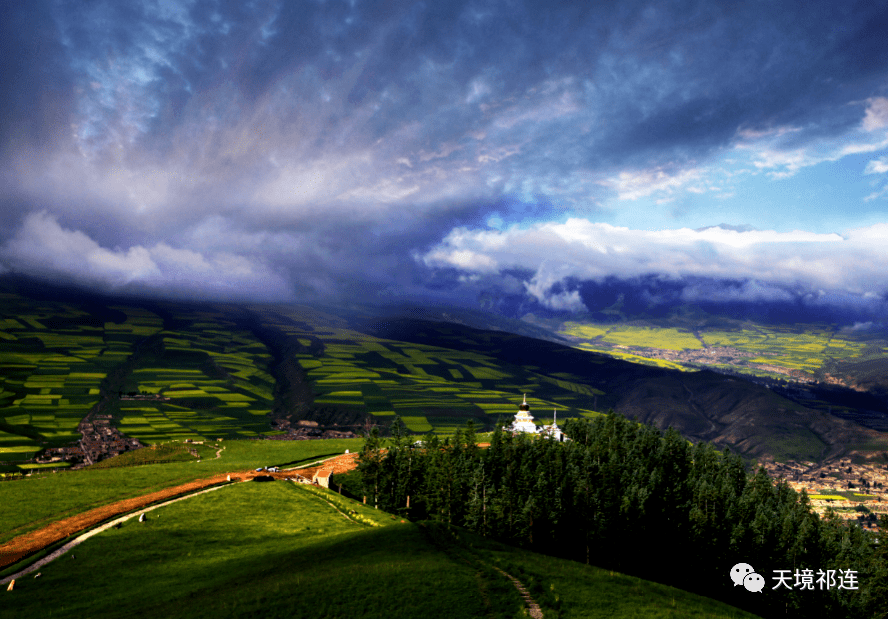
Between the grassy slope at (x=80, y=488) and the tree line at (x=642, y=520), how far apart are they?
1400 inches


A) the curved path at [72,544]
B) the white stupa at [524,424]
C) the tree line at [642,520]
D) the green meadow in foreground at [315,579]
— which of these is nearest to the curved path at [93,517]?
the curved path at [72,544]

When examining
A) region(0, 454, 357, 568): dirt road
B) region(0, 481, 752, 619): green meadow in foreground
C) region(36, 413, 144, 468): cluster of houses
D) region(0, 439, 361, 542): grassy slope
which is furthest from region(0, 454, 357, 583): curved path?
region(36, 413, 144, 468): cluster of houses

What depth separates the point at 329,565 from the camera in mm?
43531

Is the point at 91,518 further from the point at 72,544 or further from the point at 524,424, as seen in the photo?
the point at 524,424

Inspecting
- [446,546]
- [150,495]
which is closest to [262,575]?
[446,546]

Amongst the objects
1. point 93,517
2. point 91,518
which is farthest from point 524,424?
point 91,518

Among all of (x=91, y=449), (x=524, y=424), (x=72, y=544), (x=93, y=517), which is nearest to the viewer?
(x=72, y=544)

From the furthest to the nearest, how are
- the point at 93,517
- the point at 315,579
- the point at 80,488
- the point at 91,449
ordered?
the point at 91,449 → the point at 80,488 → the point at 93,517 → the point at 315,579

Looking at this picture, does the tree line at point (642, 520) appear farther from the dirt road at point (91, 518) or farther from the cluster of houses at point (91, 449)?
the cluster of houses at point (91, 449)

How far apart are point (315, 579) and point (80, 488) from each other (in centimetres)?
6439

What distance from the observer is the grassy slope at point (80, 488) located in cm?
6438

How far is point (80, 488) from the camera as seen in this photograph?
7919 cm

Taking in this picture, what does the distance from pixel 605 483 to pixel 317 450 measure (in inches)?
3184

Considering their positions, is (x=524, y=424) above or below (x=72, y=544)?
below
